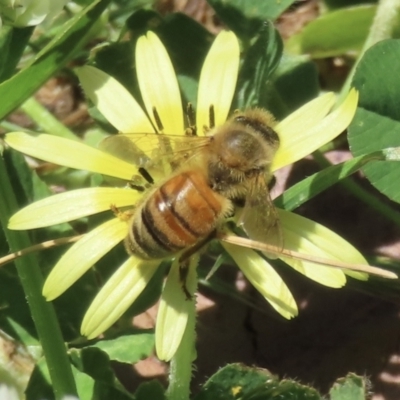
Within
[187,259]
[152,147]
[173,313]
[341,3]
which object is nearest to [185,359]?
[173,313]

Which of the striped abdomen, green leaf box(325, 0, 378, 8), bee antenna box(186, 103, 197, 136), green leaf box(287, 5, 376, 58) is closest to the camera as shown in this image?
the striped abdomen

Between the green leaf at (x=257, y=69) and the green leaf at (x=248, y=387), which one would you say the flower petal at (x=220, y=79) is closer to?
the green leaf at (x=257, y=69)

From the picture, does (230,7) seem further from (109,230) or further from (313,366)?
(313,366)

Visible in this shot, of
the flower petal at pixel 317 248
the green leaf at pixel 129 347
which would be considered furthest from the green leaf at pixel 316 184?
the green leaf at pixel 129 347

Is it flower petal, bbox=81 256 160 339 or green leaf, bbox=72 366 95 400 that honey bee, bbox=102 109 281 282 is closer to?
flower petal, bbox=81 256 160 339

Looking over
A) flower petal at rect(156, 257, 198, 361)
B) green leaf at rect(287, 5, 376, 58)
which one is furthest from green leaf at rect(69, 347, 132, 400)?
green leaf at rect(287, 5, 376, 58)

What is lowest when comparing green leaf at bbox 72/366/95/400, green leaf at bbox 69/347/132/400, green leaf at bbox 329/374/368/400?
green leaf at bbox 329/374/368/400

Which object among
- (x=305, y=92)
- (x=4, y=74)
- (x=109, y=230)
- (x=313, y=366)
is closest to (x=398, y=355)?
(x=313, y=366)

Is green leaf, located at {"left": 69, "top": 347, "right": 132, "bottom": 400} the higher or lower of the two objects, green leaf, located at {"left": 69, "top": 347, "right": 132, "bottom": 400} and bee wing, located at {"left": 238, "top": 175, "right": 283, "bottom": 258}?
the lower
